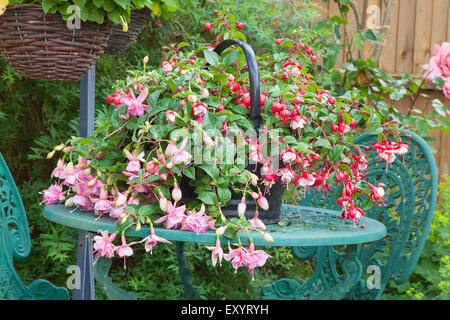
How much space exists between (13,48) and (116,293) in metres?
0.64

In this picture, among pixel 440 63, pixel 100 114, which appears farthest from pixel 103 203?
pixel 440 63

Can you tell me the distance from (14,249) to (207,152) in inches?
28.1

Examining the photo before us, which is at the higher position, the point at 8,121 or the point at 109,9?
the point at 109,9

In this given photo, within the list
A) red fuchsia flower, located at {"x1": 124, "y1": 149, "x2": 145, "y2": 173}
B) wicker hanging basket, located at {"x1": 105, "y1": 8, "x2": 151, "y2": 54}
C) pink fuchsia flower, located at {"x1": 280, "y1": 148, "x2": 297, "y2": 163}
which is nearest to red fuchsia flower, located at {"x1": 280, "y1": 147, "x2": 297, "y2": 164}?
pink fuchsia flower, located at {"x1": 280, "y1": 148, "x2": 297, "y2": 163}

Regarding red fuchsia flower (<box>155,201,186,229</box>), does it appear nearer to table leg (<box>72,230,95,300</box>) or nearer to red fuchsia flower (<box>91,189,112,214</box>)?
red fuchsia flower (<box>91,189,112,214</box>)

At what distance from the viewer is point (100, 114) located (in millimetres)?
1854

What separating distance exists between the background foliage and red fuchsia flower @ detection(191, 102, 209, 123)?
98 centimetres

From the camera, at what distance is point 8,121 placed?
79.9 inches

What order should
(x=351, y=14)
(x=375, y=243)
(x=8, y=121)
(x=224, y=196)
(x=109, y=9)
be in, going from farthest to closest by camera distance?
(x=351, y=14)
(x=8, y=121)
(x=375, y=243)
(x=109, y=9)
(x=224, y=196)

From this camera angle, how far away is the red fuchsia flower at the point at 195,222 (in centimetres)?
88

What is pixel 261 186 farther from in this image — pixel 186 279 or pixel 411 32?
pixel 411 32

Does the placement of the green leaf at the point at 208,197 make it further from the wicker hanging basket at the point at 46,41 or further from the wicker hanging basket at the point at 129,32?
the wicker hanging basket at the point at 129,32
